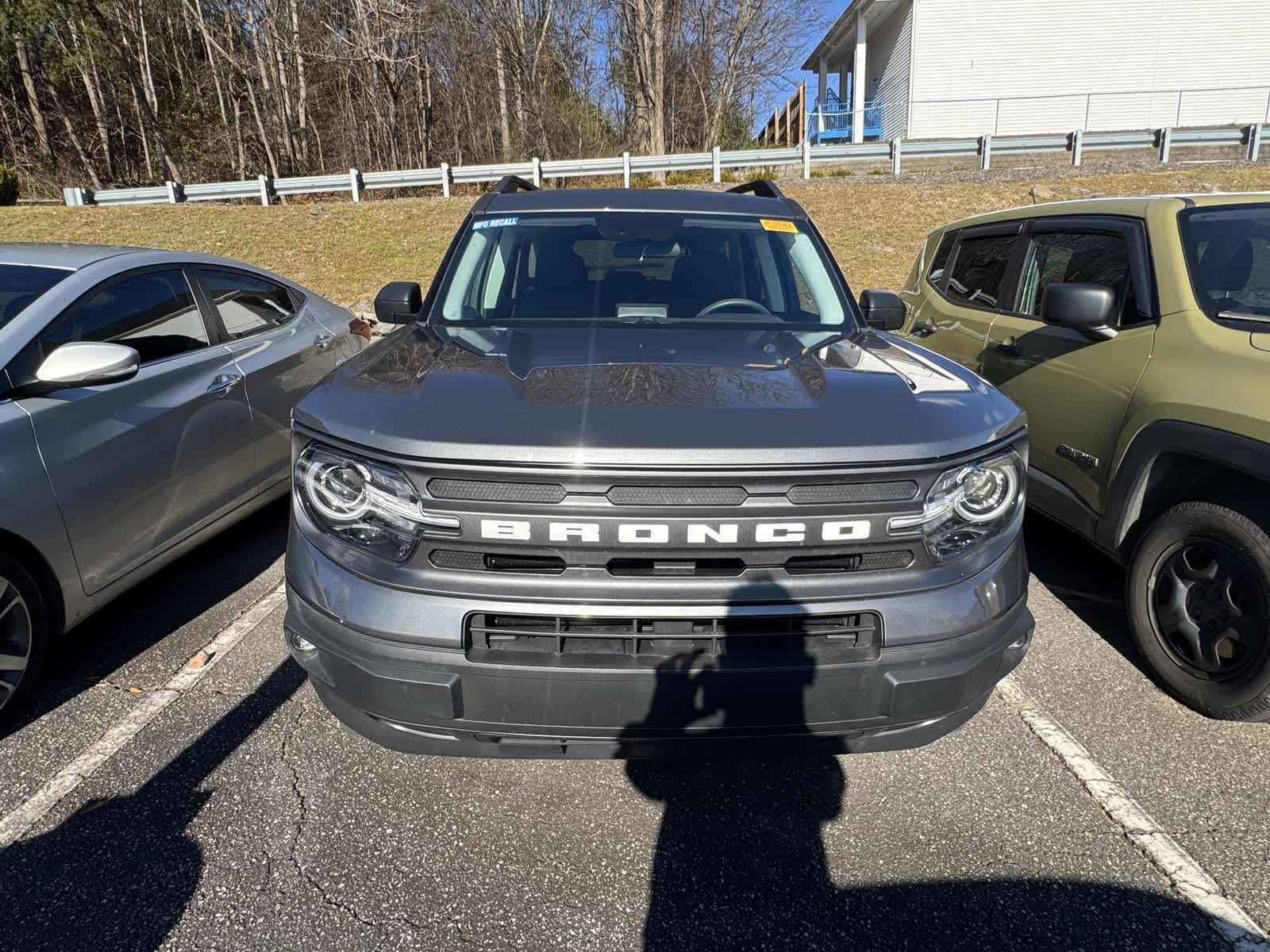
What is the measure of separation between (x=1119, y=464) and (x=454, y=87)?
106 ft

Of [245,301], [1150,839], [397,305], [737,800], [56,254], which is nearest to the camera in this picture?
[1150,839]

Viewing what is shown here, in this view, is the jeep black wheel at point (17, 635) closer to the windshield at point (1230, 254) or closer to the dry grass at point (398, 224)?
the windshield at point (1230, 254)

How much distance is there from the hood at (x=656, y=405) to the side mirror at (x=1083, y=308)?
1184mm

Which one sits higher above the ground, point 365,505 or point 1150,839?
point 365,505

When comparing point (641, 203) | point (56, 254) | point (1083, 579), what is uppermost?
point (641, 203)

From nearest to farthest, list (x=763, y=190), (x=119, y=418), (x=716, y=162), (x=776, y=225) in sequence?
(x=119, y=418), (x=776, y=225), (x=763, y=190), (x=716, y=162)

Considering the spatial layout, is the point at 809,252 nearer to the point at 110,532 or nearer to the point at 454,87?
the point at 110,532

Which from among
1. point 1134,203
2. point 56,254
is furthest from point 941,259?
point 56,254

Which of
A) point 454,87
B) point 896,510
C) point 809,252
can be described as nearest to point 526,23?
point 454,87

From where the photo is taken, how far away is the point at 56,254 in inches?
141

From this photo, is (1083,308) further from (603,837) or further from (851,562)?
(603,837)

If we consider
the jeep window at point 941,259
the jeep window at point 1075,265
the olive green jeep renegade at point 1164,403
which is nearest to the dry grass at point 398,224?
the jeep window at point 941,259

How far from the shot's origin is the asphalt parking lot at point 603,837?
199cm

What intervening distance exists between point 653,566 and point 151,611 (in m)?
2.99
